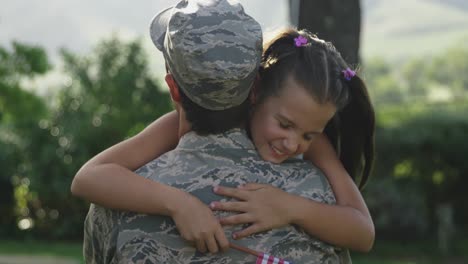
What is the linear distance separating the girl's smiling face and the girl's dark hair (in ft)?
0.06

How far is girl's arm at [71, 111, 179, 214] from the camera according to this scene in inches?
99.5

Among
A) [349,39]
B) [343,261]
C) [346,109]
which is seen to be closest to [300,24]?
[349,39]

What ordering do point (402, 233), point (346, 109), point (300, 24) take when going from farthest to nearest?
point (402, 233) → point (300, 24) → point (346, 109)

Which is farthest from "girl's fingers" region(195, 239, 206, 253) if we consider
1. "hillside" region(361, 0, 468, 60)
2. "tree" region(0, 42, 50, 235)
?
"hillside" region(361, 0, 468, 60)

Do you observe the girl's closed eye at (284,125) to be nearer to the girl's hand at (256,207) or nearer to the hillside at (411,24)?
the girl's hand at (256,207)

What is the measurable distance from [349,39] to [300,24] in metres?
0.29

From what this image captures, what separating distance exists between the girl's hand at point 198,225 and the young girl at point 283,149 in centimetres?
3

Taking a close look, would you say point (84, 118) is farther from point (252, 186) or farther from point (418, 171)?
point (252, 186)

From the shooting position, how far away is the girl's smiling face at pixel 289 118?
8.75 ft

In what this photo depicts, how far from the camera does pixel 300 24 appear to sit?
5574 mm

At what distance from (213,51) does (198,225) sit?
0.42m

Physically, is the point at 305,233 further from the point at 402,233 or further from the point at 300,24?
the point at 402,233

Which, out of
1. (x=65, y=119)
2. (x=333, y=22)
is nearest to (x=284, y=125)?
(x=333, y=22)

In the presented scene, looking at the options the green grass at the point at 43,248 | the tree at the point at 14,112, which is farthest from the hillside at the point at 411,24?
the green grass at the point at 43,248
